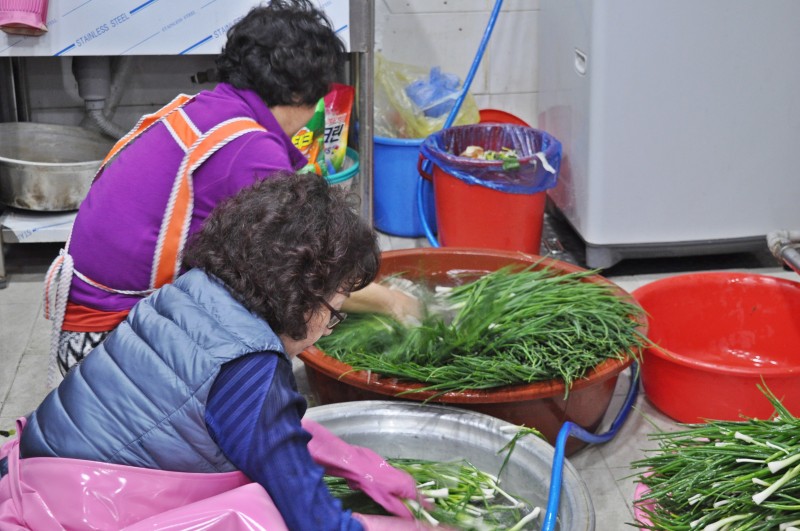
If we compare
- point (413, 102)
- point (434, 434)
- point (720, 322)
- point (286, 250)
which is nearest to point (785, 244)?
point (720, 322)

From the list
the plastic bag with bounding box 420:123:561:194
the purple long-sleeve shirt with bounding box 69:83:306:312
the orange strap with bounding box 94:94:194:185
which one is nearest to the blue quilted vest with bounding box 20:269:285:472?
the purple long-sleeve shirt with bounding box 69:83:306:312

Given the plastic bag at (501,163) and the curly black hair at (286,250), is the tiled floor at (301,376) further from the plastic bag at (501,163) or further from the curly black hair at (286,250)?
the curly black hair at (286,250)

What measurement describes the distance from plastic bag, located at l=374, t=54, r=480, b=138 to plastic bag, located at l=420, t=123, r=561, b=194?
22 centimetres

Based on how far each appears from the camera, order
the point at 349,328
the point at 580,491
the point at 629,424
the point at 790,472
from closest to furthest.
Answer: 1. the point at 790,472
2. the point at 580,491
3. the point at 349,328
4. the point at 629,424

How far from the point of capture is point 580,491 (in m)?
1.97

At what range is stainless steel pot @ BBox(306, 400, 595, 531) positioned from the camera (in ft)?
7.13

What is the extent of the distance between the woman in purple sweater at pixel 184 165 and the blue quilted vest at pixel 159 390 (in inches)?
22.1

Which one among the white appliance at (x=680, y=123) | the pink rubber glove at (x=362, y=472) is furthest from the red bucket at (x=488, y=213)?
the pink rubber glove at (x=362, y=472)

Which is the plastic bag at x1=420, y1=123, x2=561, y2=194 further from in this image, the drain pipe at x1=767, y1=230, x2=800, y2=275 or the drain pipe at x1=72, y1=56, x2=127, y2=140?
the drain pipe at x1=72, y1=56, x2=127, y2=140

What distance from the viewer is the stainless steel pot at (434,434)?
2174mm

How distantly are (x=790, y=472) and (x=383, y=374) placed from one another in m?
1.07

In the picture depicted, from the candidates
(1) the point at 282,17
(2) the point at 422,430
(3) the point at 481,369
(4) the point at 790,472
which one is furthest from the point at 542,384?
(1) the point at 282,17

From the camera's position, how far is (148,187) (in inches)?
82.4

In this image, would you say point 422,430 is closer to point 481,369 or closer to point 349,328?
point 481,369
